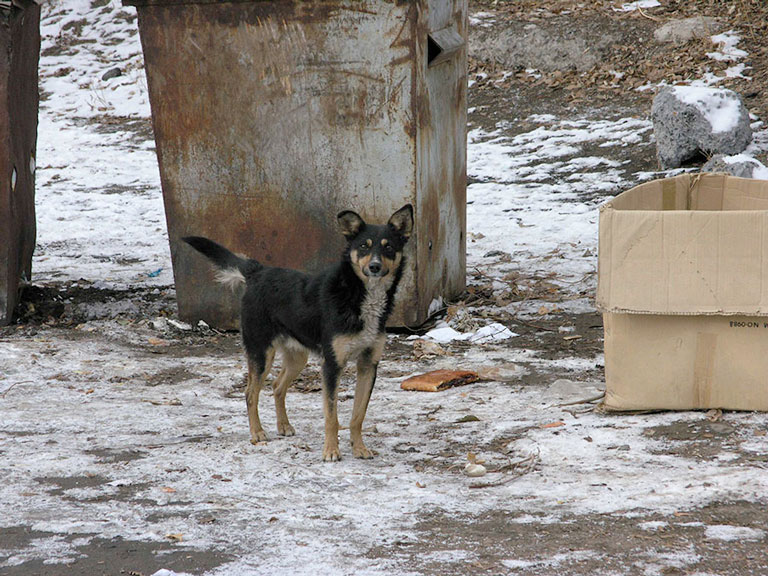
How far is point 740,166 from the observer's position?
9.59 m

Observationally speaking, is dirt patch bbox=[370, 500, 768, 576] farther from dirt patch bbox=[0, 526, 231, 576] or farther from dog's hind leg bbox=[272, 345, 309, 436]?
dog's hind leg bbox=[272, 345, 309, 436]

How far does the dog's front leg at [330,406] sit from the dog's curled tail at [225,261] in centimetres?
87

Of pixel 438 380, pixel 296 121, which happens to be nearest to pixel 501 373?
pixel 438 380

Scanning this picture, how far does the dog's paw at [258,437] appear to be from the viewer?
196 inches

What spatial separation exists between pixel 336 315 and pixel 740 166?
20.9ft

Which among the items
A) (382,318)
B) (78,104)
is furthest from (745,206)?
(78,104)

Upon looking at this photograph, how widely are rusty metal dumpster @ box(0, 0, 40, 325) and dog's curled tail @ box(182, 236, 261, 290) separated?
114 inches

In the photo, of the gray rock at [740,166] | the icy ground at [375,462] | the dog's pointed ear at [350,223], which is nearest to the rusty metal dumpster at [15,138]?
the icy ground at [375,462]

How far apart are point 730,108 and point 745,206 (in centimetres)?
579

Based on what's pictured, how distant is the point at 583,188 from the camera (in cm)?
1113

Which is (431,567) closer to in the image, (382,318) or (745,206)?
(382,318)

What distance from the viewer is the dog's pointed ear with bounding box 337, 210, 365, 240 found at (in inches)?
188

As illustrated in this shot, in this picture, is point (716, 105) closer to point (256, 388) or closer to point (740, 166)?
point (740, 166)

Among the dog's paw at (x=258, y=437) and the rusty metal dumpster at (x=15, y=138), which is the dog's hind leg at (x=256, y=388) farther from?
the rusty metal dumpster at (x=15, y=138)
